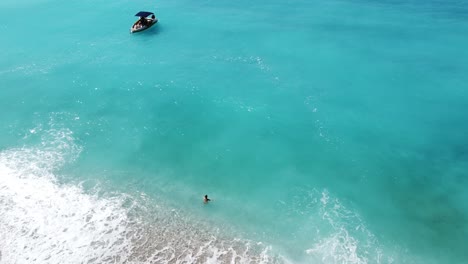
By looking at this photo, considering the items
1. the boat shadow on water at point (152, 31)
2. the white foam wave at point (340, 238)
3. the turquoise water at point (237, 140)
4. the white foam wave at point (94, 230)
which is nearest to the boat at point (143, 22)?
the boat shadow on water at point (152, 31)

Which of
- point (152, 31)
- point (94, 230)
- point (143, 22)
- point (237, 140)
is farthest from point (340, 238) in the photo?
point (143, 22)

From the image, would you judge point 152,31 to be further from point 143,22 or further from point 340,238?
point 340,238

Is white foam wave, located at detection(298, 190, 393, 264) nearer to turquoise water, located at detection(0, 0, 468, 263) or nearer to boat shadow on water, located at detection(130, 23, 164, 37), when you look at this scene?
turquoise water, located at detection(0, 0, 468, 263)

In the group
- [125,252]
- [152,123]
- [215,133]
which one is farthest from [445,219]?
[152,123]

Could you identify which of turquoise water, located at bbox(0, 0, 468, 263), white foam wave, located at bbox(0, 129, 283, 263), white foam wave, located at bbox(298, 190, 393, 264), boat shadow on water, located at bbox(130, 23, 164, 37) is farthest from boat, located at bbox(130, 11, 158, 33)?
white foam wave, located at bbox(298, 190, 393, 264)

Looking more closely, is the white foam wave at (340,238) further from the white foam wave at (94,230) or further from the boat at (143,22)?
the boat at (143,22)

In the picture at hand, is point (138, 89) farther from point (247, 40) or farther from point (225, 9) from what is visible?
point (225, 9)
